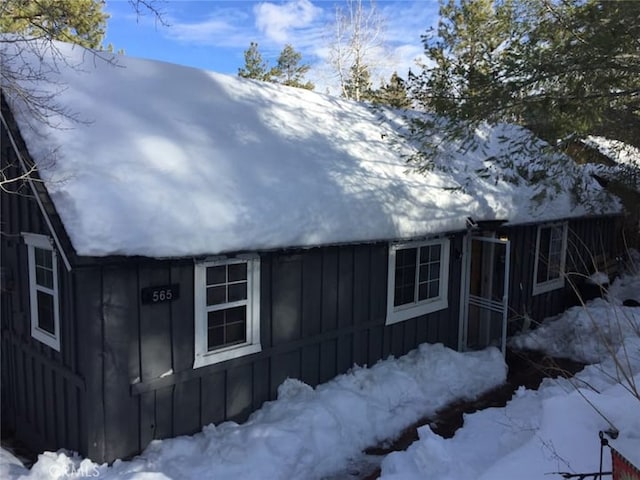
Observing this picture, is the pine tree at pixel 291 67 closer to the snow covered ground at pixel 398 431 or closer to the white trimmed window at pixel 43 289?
the snow covered ground at pixel 398 431

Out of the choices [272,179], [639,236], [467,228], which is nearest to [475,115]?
[467,228]

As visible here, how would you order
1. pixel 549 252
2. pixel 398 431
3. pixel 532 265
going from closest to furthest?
pixel 398 431
pixel 532 265
pixel 549 252

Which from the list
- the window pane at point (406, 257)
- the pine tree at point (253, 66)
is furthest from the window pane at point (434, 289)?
the pine tree at point (253, 66)

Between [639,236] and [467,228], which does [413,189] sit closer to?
[467,228]

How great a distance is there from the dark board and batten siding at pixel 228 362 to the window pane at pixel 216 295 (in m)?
0.29

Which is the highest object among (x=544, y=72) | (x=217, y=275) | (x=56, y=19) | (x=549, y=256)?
(x=56, y=19)

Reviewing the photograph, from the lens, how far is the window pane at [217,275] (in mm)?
5574

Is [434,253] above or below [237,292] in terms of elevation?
above

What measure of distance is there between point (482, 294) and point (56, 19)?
8395 millimetres

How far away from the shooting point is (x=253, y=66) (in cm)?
2747

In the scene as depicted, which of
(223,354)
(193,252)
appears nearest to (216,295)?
(223,354)

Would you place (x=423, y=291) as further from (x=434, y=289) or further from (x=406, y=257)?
(x=406, y=257)

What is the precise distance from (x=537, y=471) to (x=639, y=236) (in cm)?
1411

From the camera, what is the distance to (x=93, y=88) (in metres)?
6.18
